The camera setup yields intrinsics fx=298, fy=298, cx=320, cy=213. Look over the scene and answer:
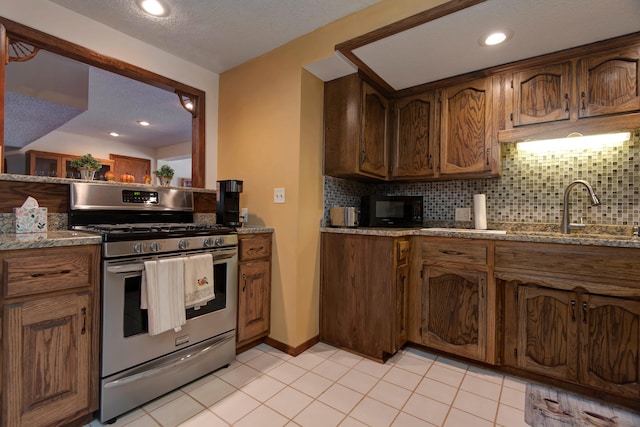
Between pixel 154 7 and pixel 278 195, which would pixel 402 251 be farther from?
pixel 154 7

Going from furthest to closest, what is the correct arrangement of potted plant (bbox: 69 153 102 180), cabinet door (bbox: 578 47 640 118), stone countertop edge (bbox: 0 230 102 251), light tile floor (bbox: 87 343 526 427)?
1. potted plant (bbox: 69 153 102 180)
2. cabinet door (bbox: 578 47 640 118)
3. light tile floor (bbox: 87 343 526 427)
4. stone countertop edge (bbox: 0 230 102 251)

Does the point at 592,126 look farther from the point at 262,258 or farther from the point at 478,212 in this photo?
the point at 262,258

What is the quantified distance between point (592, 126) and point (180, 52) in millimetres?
2938

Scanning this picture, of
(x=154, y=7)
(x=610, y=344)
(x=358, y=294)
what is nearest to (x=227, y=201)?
(x=358, y=294)

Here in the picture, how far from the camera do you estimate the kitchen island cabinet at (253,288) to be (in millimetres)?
2072

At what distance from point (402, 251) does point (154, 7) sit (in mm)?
2221

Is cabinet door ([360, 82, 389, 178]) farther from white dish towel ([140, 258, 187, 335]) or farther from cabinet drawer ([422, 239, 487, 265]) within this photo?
white dish towel ([140, 258, 187, 335])

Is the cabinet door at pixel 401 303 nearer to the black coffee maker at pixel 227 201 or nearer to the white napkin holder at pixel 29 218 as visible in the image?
the black coffee maker at pixel 227 201

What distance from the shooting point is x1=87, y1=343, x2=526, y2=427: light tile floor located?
1.46m

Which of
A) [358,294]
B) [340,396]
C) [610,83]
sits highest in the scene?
[610,83]

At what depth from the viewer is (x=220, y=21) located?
197 centimetres

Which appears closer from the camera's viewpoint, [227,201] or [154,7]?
[154,7]

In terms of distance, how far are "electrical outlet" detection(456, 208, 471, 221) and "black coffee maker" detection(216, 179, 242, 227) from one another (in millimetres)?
1789

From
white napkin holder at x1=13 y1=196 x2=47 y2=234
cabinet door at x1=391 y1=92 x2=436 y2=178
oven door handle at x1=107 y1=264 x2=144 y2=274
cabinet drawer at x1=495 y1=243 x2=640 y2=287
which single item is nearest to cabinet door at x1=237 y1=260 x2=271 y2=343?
oven door handle at x1=107 y1=264 x2=144 y2=274
